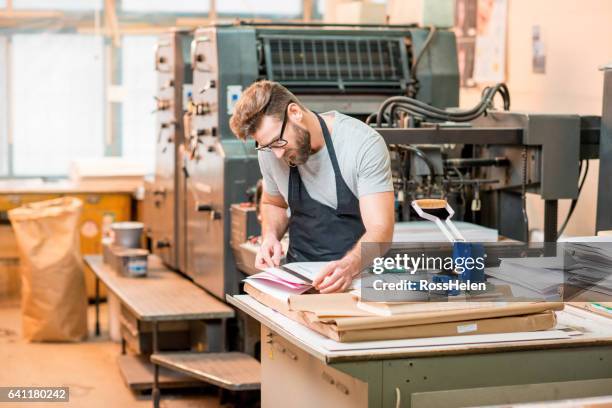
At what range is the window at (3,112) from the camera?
7.98m

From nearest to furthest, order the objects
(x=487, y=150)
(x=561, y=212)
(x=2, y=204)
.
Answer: (x=487, y=150), (x=561, y=212), (x=2, y=204)

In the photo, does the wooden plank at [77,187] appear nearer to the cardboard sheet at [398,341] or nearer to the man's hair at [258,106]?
the man's hair at [258,106]

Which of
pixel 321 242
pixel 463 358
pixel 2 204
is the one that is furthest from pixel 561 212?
pixel 2 204

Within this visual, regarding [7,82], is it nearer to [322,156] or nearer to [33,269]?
[33,269]

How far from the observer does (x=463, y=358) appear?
8.20 ft

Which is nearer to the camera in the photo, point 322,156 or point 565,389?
point 565,389

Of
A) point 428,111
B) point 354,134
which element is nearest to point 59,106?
point 428,111

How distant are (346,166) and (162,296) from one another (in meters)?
2.27

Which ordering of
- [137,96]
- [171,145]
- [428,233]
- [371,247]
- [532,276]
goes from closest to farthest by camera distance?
[532,276] < [371,247] < [428,233] < [171,145] < [137,96]

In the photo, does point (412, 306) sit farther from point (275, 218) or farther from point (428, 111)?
point (428, 111)

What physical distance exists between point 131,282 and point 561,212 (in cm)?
241

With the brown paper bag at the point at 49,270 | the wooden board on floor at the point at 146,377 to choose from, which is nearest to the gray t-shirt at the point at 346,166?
the wooden board on floor at the point at 146,377

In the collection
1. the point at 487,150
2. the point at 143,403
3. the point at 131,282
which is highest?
the point at 487,150

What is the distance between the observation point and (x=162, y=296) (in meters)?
5.30
